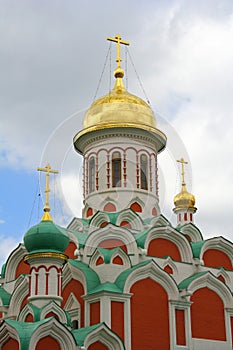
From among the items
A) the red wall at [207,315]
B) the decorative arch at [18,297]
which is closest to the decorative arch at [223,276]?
the red wall at [207,315]

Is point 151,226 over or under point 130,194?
under

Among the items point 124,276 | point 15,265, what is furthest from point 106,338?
point 15,265

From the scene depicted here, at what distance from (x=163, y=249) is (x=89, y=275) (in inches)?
89.7

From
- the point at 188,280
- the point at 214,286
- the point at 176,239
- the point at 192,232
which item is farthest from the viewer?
the point at 192,232

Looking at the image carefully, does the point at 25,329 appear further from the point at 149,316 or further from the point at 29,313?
the point at 149,316

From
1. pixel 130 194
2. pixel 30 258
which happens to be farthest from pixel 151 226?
pixel 30 258

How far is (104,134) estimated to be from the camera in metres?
18.0

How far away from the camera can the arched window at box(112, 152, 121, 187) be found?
57.5 feet

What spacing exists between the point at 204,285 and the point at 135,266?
80.2 inches

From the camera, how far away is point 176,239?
16.5 meters

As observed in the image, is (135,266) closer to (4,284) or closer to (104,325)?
(104,325)

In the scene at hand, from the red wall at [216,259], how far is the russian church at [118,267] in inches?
1.1

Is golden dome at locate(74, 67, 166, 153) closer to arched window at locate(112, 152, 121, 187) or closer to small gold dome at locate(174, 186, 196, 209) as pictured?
arched window at locate(112, 152, 121, 187)

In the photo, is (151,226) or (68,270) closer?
(68,270)
